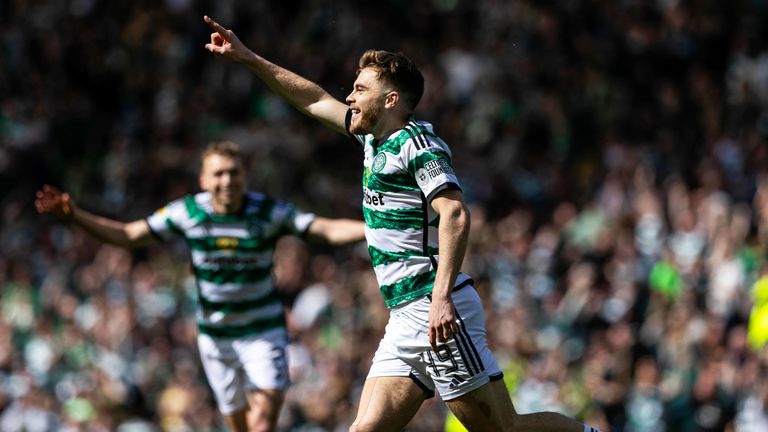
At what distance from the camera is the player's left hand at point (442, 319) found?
6762mm

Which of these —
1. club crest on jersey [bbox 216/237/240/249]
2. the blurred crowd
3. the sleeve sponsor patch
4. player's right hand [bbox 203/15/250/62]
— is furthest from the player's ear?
the blurred crowd

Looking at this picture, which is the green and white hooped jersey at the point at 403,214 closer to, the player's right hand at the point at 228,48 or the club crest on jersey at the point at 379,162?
the club crest on jersey at the point at 379,162

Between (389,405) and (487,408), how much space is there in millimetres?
A: 533

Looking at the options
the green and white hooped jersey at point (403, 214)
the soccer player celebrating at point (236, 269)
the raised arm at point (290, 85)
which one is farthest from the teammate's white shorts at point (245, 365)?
the green and white hooped jersey at point (403, 214)

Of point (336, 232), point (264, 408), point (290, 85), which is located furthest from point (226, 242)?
point (290, 85)

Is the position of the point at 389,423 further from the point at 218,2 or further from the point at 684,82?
the point at 218,2

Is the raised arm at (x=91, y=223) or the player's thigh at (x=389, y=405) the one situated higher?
the raised arm at (x=91, y=223)

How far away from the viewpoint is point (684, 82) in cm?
1930

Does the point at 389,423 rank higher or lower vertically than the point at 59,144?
lower

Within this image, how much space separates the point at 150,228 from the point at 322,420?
5.12 meters

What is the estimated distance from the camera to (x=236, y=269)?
9820mm

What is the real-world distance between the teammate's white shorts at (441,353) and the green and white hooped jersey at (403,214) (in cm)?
10

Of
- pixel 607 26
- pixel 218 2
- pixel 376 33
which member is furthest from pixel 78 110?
pixel 607 26

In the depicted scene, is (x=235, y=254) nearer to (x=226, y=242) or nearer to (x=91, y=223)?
(x=226, y=242)
